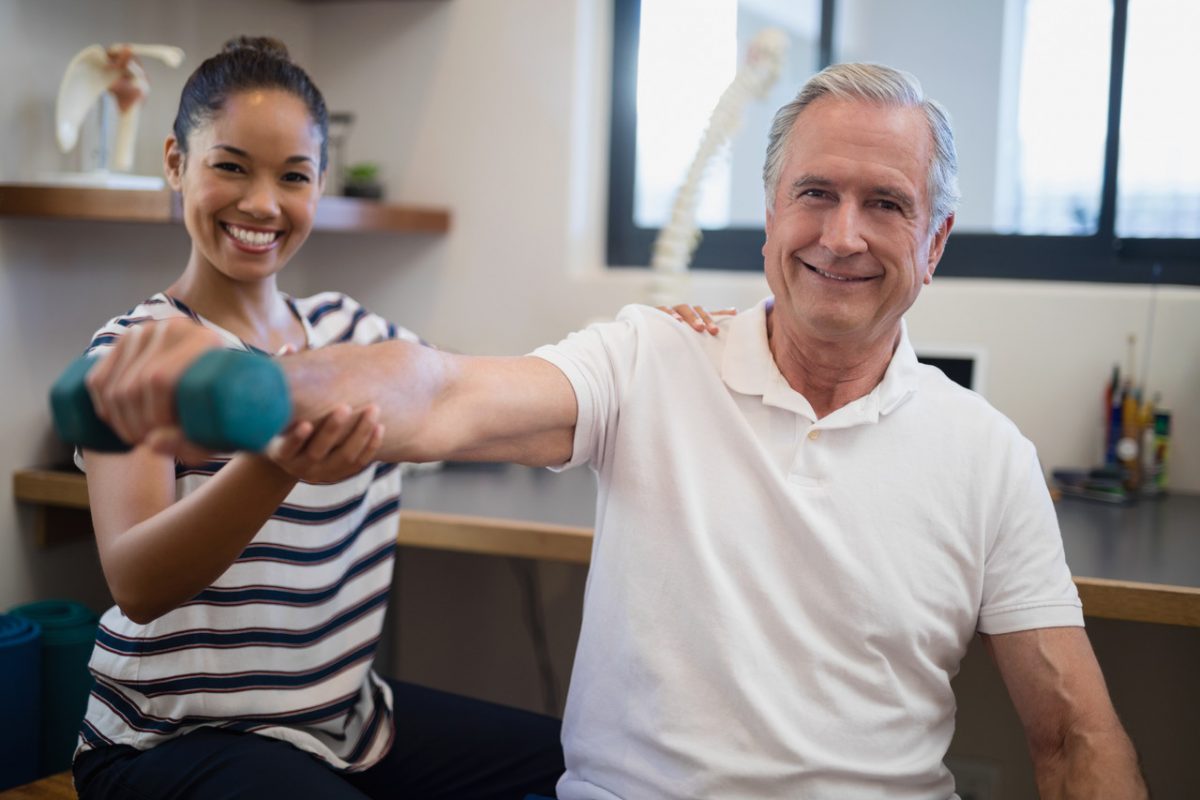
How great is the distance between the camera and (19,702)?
183cm

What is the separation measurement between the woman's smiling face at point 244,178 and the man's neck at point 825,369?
2.22 ft

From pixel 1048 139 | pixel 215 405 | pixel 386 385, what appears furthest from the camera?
pixel 1048 139

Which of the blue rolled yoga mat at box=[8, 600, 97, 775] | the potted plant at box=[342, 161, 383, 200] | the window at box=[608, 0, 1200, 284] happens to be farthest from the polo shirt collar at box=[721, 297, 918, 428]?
the potted plant at box=[342, 161, 383, 200]

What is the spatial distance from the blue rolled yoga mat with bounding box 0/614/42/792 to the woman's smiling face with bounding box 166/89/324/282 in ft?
2.50

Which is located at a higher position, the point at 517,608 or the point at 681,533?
the point at 681,533

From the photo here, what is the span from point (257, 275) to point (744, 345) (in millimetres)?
637

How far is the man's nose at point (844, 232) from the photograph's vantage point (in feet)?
4.02

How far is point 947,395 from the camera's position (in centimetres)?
134

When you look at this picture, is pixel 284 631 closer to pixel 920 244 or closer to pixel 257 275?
pixel 257 275

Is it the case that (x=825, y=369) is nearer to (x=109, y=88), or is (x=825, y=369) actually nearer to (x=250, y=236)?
(x=250, y=236)

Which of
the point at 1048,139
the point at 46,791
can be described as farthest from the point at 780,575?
the point at 1048,139

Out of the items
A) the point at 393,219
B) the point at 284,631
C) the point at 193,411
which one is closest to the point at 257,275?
the point at 284,631

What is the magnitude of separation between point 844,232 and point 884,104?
0.49 feet

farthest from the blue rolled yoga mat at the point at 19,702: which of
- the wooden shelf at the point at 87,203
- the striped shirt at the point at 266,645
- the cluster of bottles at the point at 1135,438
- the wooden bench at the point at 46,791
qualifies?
the cluster of bottles at the point at 1135,438
